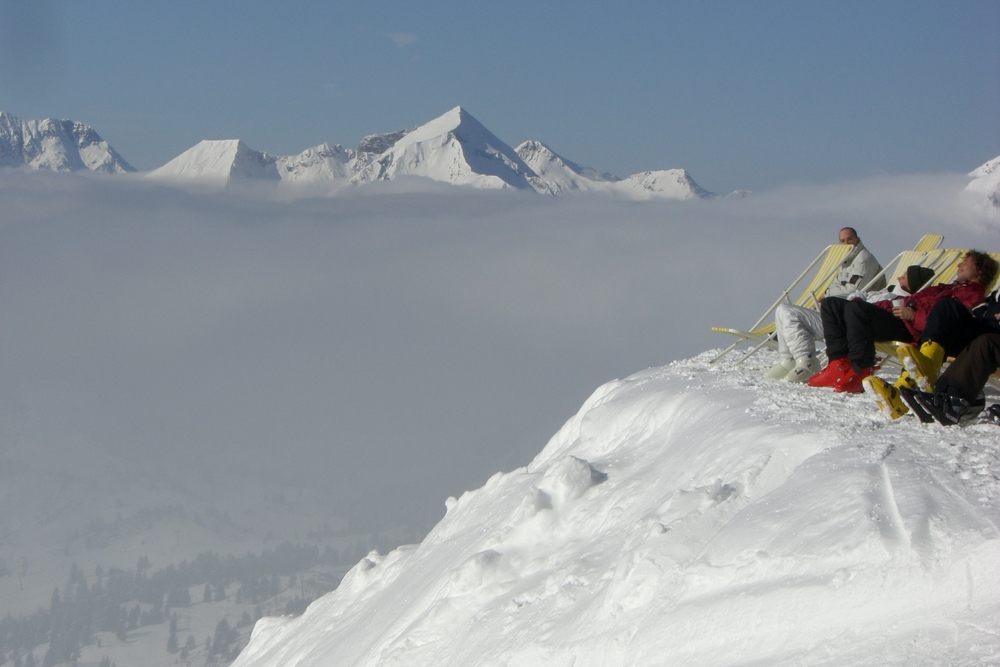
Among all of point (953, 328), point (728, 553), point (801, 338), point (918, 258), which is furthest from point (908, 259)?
point (728, 553)

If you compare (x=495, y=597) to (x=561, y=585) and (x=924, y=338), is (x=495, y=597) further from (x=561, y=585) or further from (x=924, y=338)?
(x=924, y=338)

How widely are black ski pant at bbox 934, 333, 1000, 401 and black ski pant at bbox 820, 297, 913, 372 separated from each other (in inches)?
43.0

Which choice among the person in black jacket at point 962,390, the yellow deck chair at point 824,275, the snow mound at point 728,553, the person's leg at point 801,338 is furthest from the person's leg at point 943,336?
the yellow deck chair at point 824,275

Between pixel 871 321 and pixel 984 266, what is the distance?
0.93 m

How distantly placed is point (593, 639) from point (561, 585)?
67 centimetres

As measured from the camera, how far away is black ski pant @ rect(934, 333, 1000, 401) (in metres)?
5.02

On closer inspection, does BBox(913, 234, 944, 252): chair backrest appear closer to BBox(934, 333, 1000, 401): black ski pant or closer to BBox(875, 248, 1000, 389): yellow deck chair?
BBox(875, 248, 1000, 389): yellow deck chair

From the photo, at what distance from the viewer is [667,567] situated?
13.3 feet

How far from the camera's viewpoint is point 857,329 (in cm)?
624

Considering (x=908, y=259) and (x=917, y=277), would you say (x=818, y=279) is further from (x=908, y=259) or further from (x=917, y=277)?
(x=917, y=277)

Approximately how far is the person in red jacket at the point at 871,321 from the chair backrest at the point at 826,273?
7.83 ft

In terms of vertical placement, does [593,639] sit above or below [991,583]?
below

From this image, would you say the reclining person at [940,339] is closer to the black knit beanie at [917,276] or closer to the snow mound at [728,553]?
the snow mound at [728,553]

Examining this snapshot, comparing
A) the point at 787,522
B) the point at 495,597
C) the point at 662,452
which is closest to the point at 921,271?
the point at 662,452
